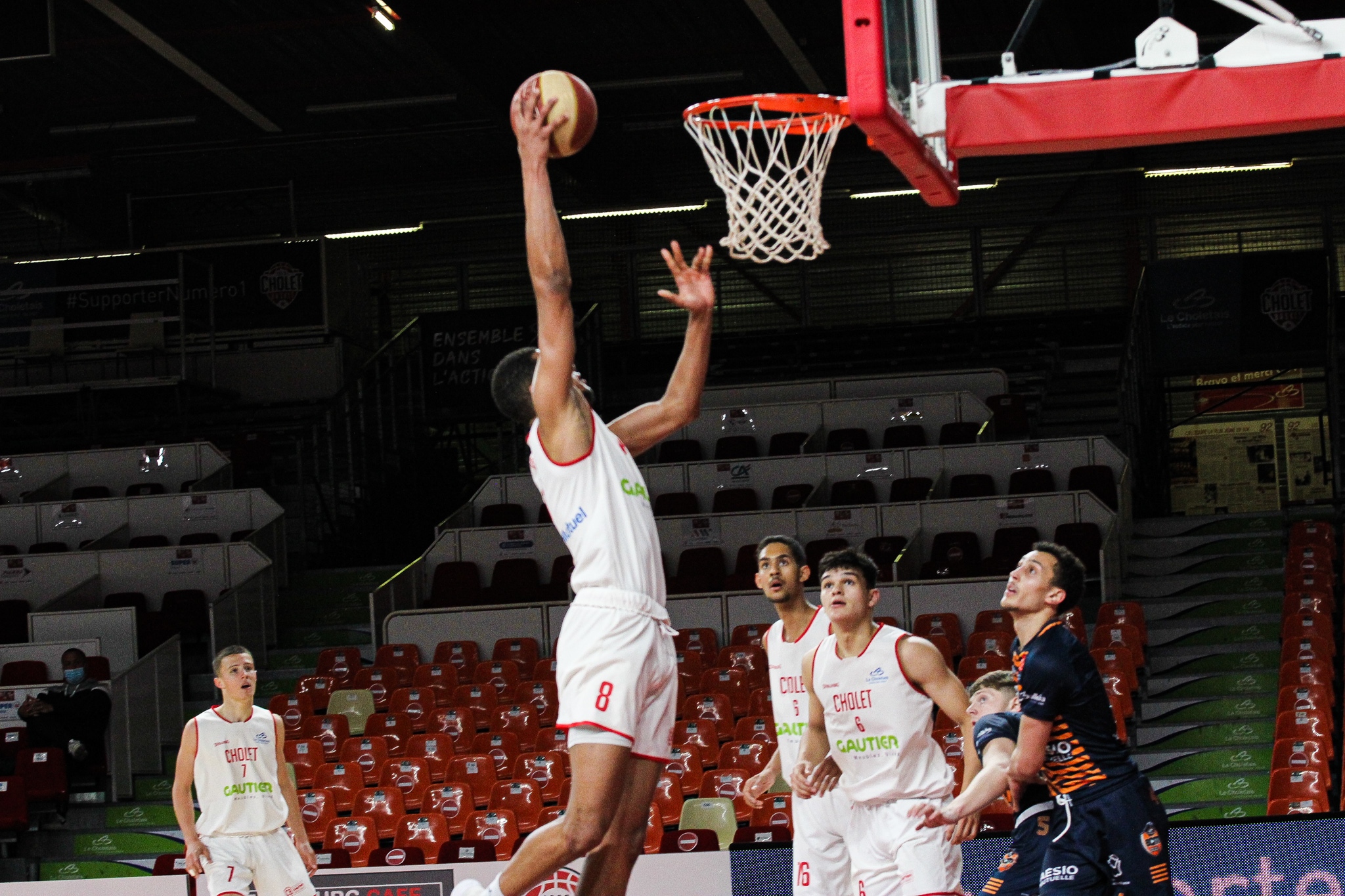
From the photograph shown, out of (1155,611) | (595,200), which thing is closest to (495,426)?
(595,200)

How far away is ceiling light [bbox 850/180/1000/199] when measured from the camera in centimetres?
2331

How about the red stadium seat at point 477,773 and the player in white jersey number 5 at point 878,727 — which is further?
the red stadium seat at point 477,773

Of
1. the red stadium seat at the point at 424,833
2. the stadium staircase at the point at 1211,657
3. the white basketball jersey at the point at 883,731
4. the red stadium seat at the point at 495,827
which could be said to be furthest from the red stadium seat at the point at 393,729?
the white basketball jersey at the point at 883,731

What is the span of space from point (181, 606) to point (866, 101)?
12.8 m

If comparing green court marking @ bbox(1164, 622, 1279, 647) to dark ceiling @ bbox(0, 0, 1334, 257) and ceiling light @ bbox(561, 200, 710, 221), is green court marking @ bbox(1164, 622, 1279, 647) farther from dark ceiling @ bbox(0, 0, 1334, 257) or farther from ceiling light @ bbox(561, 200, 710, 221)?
ceiling light @ bbox(561, 200, 710, 221)

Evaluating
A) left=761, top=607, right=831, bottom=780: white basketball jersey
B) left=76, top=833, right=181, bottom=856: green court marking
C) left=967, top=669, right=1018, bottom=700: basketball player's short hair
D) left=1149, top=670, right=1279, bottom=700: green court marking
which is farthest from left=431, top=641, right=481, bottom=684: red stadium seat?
left=967, top=669, right=1018, bottom=700: basketball player's short hair

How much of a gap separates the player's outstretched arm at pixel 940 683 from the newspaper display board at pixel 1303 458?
19633mm

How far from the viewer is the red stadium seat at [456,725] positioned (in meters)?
12.9

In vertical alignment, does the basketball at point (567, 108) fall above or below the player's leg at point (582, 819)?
above

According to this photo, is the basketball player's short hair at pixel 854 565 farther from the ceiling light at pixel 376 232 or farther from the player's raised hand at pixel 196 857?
the ceiling light at pixel 376 232

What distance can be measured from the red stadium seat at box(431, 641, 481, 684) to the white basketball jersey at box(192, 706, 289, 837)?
5.99 metres

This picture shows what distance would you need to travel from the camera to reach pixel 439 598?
53.2ft

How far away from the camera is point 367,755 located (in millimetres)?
12805

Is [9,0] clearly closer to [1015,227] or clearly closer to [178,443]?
[178,443]
